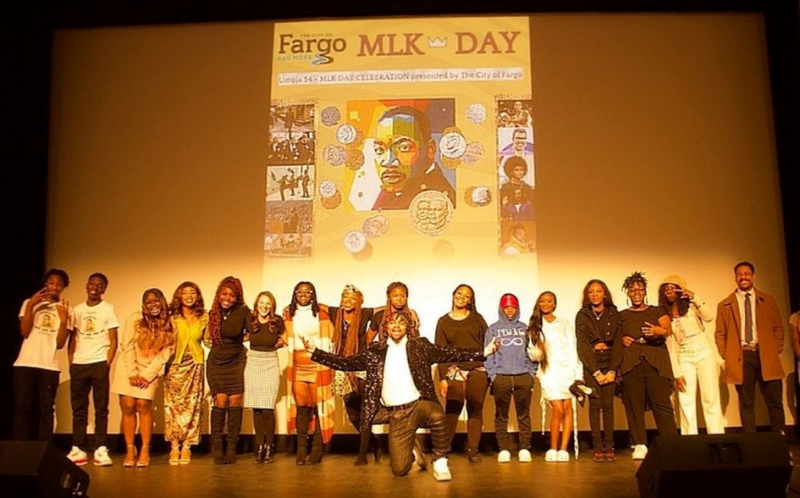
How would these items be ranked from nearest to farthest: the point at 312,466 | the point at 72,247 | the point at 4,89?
1. the point at 312,466
2. the point at 4,89
3. the point at 72,247

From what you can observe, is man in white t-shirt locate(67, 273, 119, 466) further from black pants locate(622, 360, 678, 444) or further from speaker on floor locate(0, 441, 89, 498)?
black pants locate(622, 360, 678, 444)

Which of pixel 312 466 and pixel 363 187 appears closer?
pixel 312 466

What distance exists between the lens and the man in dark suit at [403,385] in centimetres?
510

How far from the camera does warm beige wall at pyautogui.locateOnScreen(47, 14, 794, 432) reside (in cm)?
673

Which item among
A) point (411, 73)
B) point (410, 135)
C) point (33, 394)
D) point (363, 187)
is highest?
point (411, 73)

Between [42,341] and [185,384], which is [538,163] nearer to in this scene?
[185,384]

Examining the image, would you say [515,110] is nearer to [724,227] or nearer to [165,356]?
[724,227]

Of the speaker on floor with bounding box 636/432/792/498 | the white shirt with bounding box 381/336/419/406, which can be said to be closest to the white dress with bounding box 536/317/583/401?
the white shirt with bounding box 381/336/419/406

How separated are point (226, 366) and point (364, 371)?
103cm

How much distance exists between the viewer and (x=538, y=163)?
22.3 feet

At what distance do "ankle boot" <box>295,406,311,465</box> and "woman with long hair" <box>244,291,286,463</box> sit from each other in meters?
0.20

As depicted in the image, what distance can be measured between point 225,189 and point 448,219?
2031 millimetres

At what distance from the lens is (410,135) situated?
22.4 feet

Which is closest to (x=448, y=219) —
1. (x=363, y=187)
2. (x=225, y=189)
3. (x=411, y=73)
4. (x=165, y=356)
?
(x=363, y=187)
